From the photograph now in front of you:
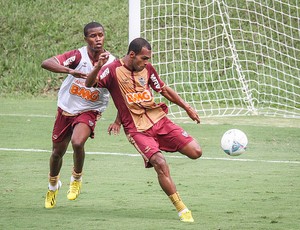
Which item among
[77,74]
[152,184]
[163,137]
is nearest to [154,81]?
[163,137]

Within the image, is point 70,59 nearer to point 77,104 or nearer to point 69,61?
point 69,61

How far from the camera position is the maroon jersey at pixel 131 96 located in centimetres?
860

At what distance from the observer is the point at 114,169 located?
1159 cm

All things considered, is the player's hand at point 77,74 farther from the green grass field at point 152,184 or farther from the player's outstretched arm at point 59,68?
the green grass field at point 152,184

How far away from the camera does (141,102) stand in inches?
340

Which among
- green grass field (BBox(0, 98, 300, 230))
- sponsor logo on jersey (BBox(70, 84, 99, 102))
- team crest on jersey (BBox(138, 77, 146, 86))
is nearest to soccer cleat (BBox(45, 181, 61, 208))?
green grass field (BBox(0, 98, 300, 230))

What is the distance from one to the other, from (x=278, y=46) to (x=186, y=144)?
46.6ft

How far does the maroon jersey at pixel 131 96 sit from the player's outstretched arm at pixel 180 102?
0.52 feet

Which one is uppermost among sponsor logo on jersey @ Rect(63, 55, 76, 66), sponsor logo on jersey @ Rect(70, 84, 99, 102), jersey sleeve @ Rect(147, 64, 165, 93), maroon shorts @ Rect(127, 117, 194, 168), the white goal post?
sponsor logo on jersey @ Rect(63, 55, 76, 66)

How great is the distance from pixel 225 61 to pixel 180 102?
1352 centimetres

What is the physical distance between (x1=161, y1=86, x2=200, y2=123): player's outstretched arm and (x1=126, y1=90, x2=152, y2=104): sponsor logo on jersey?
0.74 ft

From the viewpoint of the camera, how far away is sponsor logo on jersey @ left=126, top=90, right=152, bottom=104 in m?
8.62

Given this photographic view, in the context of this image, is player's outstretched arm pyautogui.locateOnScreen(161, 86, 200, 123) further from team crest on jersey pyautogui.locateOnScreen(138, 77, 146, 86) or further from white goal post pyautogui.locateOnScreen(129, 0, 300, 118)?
white goal post pyautogui.locateOnScreen(129, 0, 300, 118)

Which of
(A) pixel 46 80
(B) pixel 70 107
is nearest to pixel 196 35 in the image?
(A) pixel 46 80
